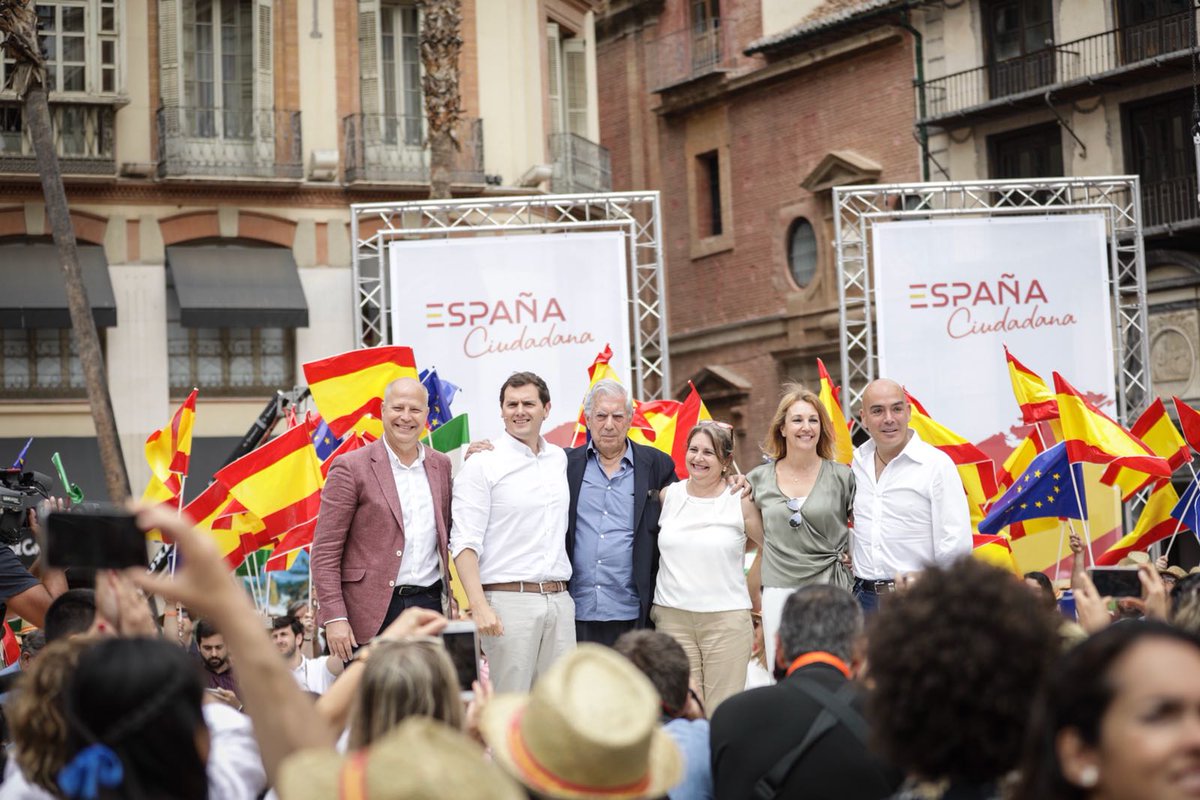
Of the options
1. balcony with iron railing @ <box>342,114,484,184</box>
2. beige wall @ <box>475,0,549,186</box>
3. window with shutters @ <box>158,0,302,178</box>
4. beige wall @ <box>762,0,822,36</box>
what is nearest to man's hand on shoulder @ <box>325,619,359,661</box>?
window with shutters @ <box>158,0,302,178</box>

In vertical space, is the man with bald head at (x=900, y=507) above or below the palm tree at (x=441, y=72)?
below

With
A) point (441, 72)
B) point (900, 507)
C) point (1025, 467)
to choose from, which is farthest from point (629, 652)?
point (441, 72)

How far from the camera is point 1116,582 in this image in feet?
17.8

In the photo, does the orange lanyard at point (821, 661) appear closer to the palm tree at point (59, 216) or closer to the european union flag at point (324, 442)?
the european union flag at point (324, 442)

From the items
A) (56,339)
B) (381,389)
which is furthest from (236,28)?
(381,389)

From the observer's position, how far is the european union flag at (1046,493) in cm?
1242

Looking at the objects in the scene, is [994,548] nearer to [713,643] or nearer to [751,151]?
[713,643]

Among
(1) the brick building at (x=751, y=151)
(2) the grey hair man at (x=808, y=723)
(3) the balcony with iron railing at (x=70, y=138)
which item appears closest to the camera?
(2) the grey hair man at (x=808, y=723)

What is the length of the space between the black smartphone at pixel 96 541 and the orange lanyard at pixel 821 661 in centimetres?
197

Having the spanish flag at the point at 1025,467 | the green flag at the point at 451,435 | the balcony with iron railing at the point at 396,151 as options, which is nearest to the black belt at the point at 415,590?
the green flag at the point at 451,435

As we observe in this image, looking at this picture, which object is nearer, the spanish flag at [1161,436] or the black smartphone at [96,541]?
the black smartphone at [96,541]

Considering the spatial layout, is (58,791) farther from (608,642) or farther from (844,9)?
(844,9)

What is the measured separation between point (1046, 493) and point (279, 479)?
562 cm

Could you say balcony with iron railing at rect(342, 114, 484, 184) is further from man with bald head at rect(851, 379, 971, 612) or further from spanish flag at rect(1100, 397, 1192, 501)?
man with bald head at rect(851, 379, 971, 612)
